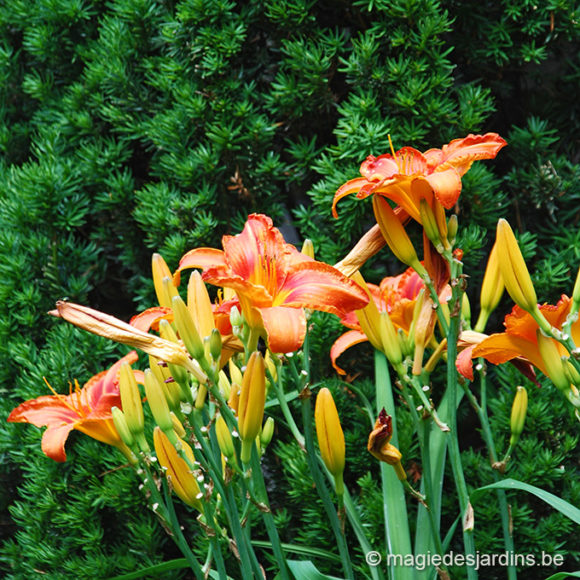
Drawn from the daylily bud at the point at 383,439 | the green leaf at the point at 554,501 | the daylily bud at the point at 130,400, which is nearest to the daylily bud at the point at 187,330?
the daylily bud at the point at 130,400

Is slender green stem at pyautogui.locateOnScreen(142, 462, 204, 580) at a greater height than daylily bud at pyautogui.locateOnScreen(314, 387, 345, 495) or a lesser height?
lesser

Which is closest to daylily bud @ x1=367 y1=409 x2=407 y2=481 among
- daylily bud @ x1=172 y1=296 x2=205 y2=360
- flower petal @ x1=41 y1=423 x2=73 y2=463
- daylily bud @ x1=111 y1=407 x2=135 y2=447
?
daylily bud @ x1=172 y1=296 x2=205 y2=360

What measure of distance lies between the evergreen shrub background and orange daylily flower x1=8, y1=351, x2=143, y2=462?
11.5 inches

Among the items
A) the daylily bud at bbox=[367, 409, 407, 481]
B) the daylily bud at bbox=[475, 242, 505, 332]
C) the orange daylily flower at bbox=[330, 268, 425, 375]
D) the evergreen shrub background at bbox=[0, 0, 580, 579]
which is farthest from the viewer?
the evergreen shrub background at bbox=[0, 0, 580, 579]

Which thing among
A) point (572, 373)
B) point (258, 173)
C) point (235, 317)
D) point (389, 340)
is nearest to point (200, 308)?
point (235, 317)

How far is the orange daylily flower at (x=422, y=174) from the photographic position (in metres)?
0.98

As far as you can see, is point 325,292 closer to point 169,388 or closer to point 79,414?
point 169,388

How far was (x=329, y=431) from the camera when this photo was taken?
1.00m

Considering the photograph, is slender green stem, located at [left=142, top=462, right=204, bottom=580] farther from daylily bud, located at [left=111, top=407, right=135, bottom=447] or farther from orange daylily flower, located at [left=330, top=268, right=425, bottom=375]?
orange daylily flower, located at [left=330, top=268, right=425, bottom=375]

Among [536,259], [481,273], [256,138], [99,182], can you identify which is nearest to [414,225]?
[481,273]

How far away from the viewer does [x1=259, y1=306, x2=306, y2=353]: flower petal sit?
849mm

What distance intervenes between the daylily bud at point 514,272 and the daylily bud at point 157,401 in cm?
50

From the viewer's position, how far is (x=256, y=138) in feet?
5.42

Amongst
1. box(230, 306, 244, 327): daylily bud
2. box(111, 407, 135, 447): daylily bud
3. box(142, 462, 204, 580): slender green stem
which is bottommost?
box(142, 462, 204, 580): slender green stem
